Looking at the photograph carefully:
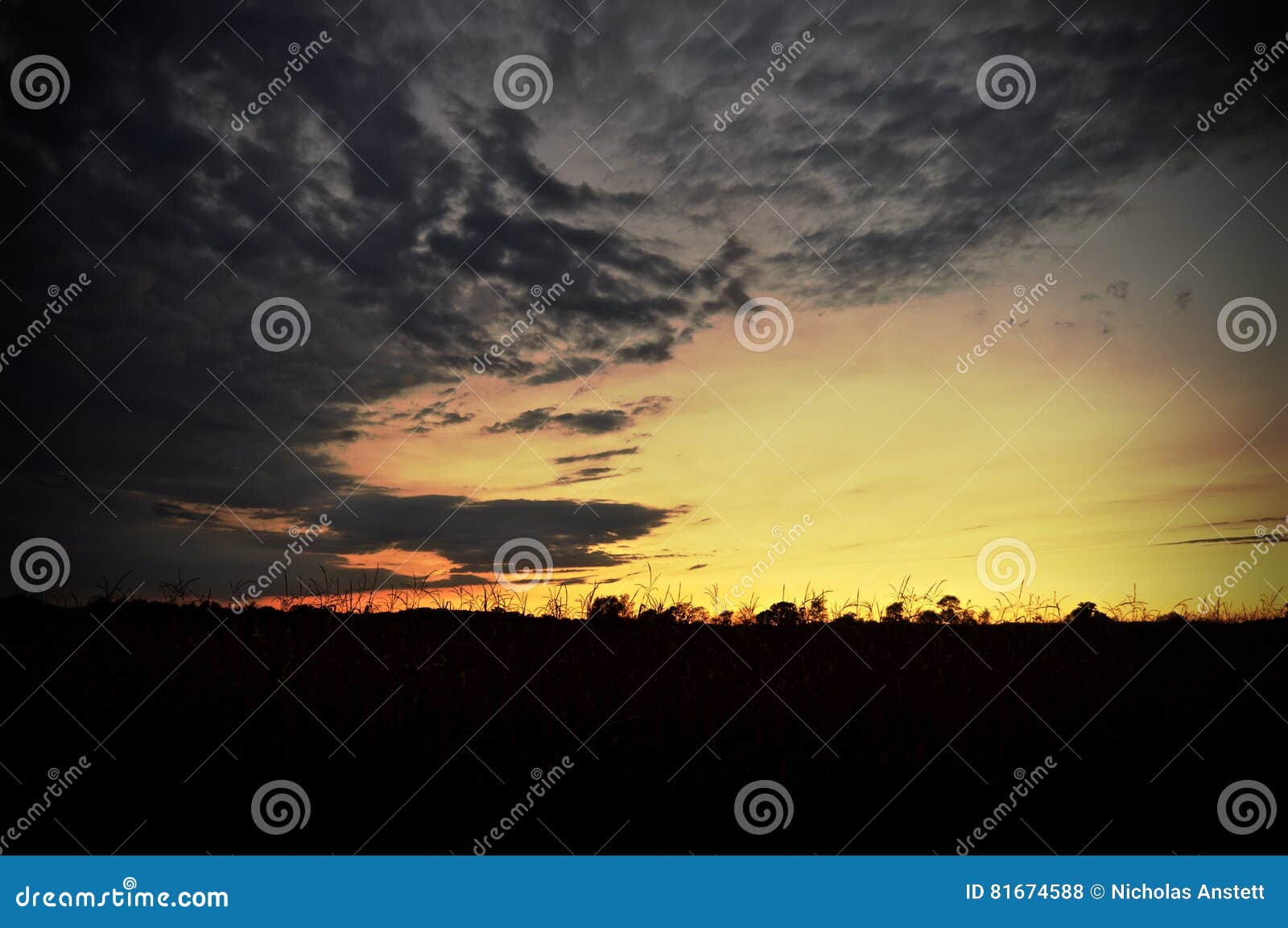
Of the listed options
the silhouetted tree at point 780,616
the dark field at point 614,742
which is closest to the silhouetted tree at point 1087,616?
the dark field at point 614,742

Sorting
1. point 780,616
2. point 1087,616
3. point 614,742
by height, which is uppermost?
point 1087,616

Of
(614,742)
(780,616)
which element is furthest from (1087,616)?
(614,742)

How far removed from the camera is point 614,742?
5.97 m

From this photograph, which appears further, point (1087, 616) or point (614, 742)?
point (1087, 616)

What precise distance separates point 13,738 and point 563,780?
4614 mm

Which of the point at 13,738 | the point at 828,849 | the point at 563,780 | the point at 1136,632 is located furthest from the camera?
the point at 1136,632

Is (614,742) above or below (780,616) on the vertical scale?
below

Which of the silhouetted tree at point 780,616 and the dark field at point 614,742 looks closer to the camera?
the dark field at point 614,742

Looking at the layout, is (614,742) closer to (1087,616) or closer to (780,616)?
Answer: (780,616)

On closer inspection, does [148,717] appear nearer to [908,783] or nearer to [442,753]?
[442,753]

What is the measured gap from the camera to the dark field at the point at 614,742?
536 centimetres

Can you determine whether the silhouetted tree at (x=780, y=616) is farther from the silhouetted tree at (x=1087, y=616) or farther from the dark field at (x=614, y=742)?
the silhouetted tree at (x=1087, y=616)
